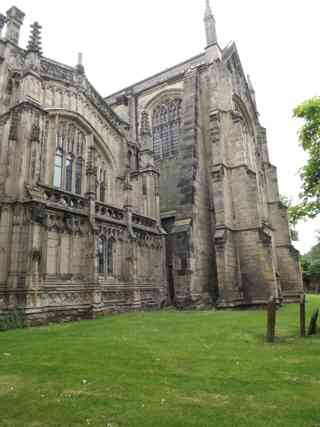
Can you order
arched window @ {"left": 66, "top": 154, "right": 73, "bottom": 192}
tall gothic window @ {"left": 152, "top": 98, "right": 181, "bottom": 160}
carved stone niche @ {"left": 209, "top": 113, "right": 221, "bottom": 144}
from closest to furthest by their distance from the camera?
arched window @ {"left": 66, "top": 154, "right": 73, "bottom": 192} → carved stone niche @ {"left": 209, "top": 113, "right": 221, "bottom": 144} → tall gothic window @ {"left": 152, "top": 98, "right": 181, "bottom": 160}

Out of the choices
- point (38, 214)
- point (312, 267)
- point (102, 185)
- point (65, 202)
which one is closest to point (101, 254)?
point (65, 202)

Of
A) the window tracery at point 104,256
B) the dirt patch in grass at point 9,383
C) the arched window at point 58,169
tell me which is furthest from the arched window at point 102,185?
the dirt patch in grass at point 9,383

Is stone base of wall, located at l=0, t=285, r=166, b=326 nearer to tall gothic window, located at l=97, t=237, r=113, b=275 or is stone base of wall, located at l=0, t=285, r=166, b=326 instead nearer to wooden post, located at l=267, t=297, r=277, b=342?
tall gothic window, located at l=97, t=237, r=113, b=275

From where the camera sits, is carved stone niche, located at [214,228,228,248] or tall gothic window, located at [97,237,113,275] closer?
tall gothic window, located at [97,237,113,275]

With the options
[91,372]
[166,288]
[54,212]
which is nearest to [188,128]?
[166,288]

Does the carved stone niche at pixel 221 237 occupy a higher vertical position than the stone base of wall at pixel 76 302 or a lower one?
higher

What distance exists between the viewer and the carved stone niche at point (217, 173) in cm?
2103

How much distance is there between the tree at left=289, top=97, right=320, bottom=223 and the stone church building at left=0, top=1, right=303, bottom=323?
6318 millimetres

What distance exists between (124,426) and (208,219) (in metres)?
18.9

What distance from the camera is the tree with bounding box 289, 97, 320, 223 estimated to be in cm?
1324

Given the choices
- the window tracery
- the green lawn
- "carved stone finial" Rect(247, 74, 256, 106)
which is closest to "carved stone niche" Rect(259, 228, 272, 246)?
the window tracery

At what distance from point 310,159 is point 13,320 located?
1351cm

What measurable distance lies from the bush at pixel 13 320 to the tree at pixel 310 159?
1182 centimetres

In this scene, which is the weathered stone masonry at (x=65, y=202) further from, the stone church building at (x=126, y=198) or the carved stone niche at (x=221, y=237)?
the carved stone niche at (x=221, y=237)
